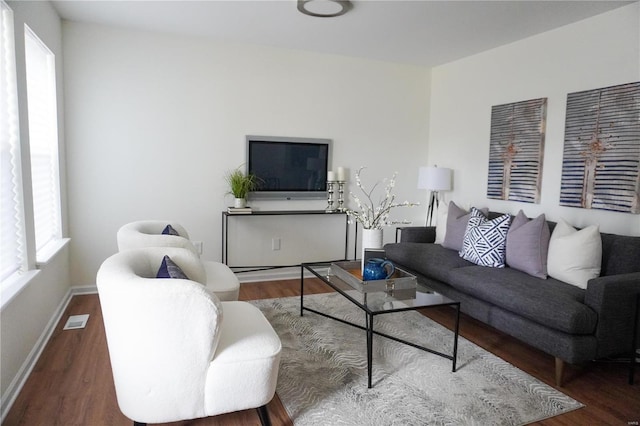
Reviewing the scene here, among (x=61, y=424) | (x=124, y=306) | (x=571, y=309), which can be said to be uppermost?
(x=124, y=306)

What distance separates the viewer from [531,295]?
2664 mm

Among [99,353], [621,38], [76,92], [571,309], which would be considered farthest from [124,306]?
[621,38]

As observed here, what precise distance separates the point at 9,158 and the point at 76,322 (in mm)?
1443

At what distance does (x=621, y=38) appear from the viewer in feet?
10.2

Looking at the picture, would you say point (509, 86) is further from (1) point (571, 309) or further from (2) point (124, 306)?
(2) point (124, 306)

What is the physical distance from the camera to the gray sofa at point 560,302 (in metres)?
2.40

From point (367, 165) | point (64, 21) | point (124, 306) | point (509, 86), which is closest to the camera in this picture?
point (124, 306)

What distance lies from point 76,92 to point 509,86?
3.99 metres

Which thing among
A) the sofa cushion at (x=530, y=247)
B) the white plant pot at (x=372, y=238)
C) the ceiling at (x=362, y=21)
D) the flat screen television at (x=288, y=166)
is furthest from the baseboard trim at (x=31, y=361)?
the sofa cushion at (x=530, y=247)

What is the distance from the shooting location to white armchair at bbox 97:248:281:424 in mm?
1660

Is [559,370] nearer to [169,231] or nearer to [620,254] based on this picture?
[620,254]

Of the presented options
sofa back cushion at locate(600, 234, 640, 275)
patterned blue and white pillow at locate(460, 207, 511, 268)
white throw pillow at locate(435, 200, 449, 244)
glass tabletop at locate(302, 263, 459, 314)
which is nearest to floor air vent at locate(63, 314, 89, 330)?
glass tabletop at locate(302, 263, 459, 314)

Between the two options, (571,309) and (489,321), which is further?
(489,321)

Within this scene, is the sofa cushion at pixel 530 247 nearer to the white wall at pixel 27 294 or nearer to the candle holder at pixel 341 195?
the candle holder at pixel 341 195
